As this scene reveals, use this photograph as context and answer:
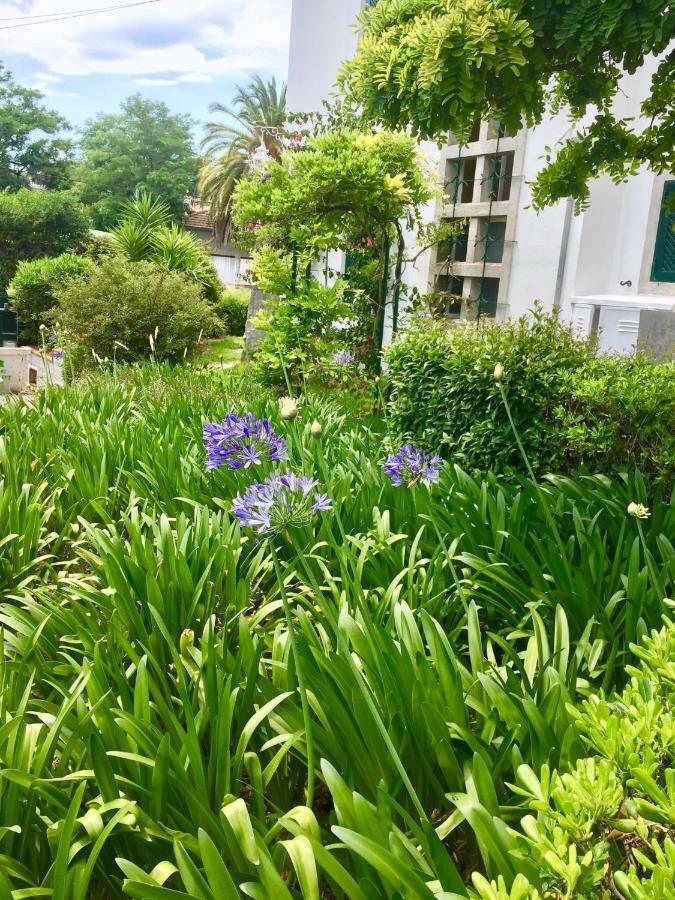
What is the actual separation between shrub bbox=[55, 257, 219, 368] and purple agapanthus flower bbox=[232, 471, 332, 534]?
29.7 ft

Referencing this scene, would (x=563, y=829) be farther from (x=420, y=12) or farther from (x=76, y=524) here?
(x=420, y=12)

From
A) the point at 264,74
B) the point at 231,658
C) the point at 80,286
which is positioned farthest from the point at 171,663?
the point at 264,74

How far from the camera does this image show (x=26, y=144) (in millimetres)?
43625

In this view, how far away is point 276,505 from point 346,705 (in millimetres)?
485

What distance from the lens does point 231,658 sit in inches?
78.8

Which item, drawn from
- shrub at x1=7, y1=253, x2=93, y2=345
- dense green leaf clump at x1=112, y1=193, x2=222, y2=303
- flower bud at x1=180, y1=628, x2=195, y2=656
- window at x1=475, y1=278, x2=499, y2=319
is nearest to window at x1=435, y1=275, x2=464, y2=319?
window at x1=475, y1=278, x2=499, y2=319

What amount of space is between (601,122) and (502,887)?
3964mm

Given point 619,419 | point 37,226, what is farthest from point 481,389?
point 37,226

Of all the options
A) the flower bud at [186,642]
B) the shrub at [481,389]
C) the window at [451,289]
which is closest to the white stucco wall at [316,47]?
the window at [451,289]

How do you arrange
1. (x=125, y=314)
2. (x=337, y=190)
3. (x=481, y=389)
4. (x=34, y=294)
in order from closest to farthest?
(x=481, y=389), (x=337, y=190), (x=125, y=314), (x=34, y=294)

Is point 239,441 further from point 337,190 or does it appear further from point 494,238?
point 494,238

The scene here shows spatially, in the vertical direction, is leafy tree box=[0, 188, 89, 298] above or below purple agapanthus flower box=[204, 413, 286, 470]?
above

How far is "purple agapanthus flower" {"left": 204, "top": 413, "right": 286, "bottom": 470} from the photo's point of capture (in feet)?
6.98

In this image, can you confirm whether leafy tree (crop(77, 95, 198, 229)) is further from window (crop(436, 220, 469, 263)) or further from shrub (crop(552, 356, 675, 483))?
shrub (crop(552, 356, 675, 483))
